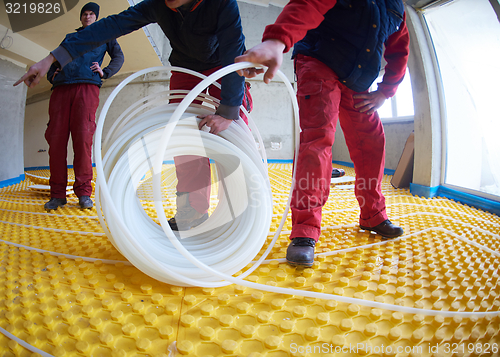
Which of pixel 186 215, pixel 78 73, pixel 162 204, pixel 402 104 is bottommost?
pixel 186 215

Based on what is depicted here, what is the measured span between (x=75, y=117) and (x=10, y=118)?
99.1 inches

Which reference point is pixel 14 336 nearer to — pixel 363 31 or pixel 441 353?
pixel 441 353

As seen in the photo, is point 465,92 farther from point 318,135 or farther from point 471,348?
point 471,348

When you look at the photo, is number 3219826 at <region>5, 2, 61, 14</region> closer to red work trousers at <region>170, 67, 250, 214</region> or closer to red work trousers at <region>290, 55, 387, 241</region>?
red work trousers at <region>170, 67, 250, 214</region>

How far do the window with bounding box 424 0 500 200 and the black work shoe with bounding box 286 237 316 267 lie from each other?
2353 mm

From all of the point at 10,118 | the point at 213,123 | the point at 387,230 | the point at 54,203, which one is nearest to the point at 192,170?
the point at 213,123

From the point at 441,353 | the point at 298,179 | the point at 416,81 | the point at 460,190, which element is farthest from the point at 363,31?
the point at 460,190

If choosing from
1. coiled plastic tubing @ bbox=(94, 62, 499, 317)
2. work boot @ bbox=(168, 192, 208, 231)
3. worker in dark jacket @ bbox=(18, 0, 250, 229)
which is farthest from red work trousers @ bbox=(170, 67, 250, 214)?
coiled plastic tubing @ bbox=(94, 62, 499, 317)

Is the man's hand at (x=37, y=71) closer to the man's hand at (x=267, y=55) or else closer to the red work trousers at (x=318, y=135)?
the man's hand at (x=267, y=55)

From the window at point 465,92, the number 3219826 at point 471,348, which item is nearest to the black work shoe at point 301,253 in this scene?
the number 3219826 at point 471,348

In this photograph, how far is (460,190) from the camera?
240 centimetres

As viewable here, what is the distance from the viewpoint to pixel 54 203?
205 cm

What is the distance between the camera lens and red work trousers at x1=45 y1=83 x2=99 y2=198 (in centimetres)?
204

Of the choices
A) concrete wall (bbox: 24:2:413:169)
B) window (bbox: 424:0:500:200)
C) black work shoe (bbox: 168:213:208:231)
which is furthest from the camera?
concrete wall (bbox: 24:2:413:169)
